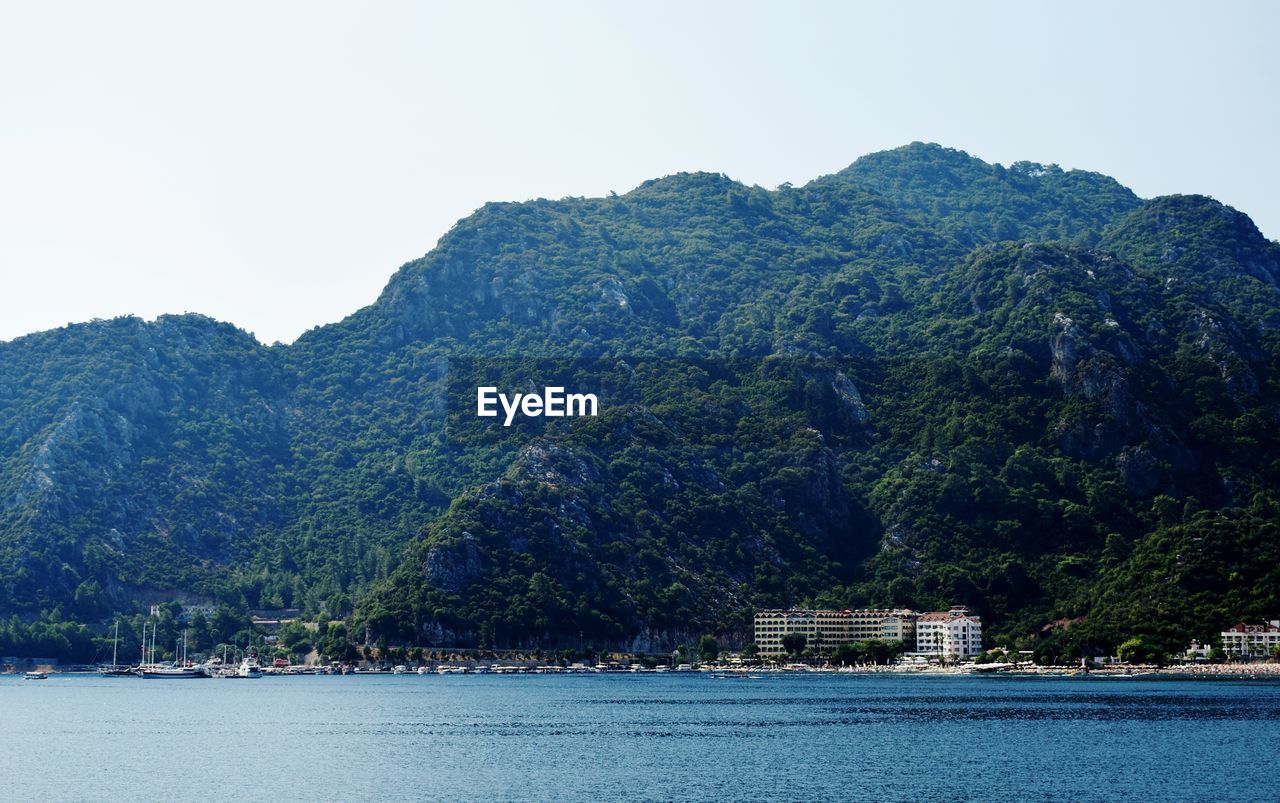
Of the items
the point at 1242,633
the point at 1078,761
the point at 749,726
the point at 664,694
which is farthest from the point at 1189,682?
the point at 1078,761

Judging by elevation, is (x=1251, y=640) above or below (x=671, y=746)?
above

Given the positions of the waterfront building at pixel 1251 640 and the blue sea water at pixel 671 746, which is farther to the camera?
the waterfront building at pixel 1251 640

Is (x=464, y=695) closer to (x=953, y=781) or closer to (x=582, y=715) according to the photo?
(x=582, y=715)

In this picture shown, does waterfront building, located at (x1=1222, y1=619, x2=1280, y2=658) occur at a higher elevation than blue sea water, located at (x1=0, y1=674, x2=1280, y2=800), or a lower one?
higher

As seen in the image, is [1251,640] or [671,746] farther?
[1251,640]

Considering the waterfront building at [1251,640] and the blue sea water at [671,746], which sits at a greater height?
the waterfront building at [1251,640]
